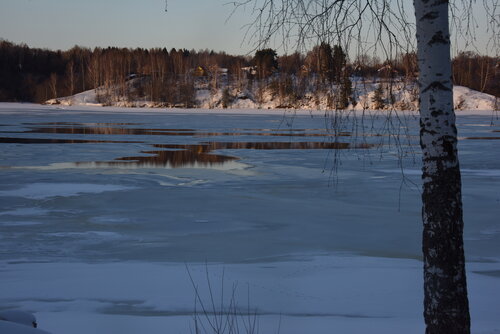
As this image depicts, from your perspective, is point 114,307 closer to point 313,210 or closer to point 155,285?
point 155,285

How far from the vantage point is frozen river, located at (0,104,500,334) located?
4664 millimetres

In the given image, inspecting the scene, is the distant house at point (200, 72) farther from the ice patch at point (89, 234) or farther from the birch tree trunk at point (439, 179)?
the birch tree trunk at point (439, 179)

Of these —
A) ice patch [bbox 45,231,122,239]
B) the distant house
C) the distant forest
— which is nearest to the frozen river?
ice patch [bbox 45,231,122,239]

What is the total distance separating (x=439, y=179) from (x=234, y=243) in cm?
409

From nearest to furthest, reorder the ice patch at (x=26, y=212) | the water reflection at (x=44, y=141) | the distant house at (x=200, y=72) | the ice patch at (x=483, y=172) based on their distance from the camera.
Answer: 1. the ice patch at (x=26, y=212)
2. the ice patch at (x=483, y=172)
3. the water reflection at (x=44, y=141)
4. the distant house at (x=200, y=72)

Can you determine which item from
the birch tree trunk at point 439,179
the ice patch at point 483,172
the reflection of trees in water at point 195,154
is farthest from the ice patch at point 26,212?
the ice patch at point 483,172

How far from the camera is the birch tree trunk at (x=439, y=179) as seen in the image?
288 centimetres

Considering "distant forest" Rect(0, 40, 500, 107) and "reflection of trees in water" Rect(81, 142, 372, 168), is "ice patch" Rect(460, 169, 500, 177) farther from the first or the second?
"distant forest" Rect(0, 40, 500, 107)

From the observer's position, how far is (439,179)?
9.77 feet

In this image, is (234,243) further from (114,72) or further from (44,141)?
(114,72)

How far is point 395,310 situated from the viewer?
4.79 metres

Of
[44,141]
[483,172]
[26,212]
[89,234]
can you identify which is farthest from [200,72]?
[89,234]

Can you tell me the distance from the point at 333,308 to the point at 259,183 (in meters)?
6.43

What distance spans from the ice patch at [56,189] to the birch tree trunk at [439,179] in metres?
7.67
